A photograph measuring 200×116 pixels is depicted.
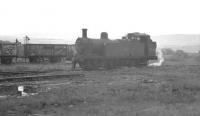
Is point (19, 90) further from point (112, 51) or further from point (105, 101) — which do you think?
point (112, 51)

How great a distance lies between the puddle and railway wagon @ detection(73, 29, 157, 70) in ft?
35.0

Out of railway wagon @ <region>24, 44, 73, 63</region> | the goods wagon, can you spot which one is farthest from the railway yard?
railway wagon @ <region>24, 44, 73, 63</region>

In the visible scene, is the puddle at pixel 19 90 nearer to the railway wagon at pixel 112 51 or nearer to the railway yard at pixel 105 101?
the railway yard at pixel 105 101

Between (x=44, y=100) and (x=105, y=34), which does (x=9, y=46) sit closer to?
(x=105, y=34)

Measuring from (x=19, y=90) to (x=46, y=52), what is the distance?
24.1m

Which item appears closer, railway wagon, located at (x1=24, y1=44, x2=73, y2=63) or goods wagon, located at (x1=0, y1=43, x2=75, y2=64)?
goods wagon, located at (x1=0, y1=43, x2=75, y2=64)

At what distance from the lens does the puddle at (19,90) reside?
40.9 feet

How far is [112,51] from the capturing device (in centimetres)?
2641

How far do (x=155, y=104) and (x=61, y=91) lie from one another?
3.96m

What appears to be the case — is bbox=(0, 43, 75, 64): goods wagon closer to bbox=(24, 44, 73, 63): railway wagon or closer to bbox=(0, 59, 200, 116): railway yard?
bbox=(24, 44, 73, 63): railway wagon

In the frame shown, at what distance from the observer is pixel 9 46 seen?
3447 centimetres

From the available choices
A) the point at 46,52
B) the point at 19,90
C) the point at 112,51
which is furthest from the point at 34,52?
the point at 19,90

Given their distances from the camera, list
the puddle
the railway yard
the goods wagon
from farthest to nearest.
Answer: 1. the goods wagon
2. the puddle
3. the railway yard

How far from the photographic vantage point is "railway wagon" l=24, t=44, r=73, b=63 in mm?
36581
